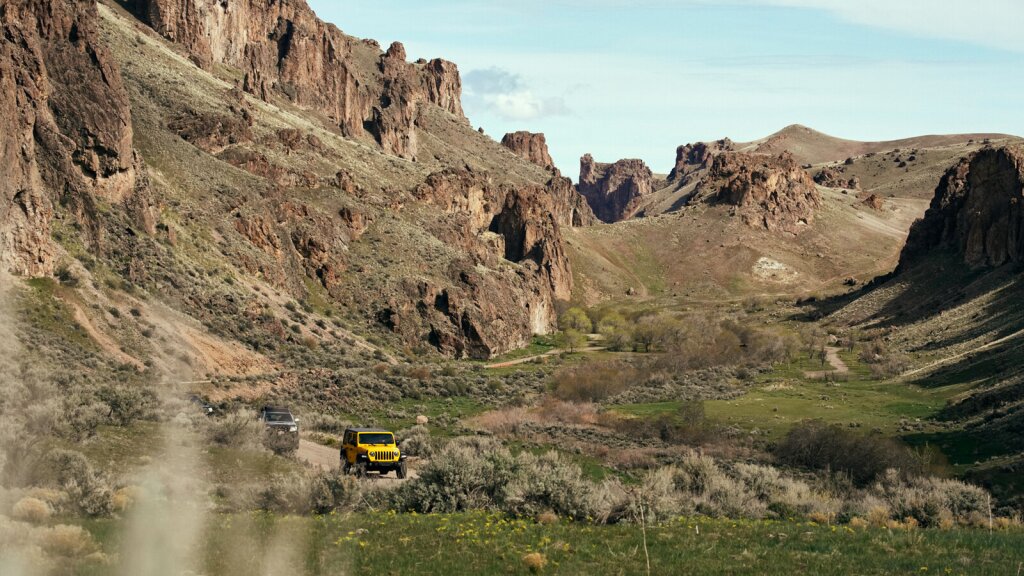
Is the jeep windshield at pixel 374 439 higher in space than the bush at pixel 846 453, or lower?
higher

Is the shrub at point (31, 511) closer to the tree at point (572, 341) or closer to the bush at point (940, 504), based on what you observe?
the bush at point (940, 504)

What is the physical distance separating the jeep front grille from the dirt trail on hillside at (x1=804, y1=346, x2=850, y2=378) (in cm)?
6110

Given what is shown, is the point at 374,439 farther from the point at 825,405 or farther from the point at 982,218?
the point at 982,218

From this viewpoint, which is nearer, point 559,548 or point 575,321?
point 559,548

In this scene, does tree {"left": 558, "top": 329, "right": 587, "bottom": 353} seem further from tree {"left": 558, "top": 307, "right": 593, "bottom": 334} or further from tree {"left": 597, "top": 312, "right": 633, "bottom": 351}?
tree {"left": 558, "top": 307, "right": 593, "bottom": 334}

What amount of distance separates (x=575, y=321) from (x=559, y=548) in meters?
122

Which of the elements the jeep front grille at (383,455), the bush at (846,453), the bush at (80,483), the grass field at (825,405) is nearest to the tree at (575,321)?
the grass field at (825,405)

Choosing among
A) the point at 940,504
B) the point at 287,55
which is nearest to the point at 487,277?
the point at 287,55

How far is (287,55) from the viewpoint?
177 metres

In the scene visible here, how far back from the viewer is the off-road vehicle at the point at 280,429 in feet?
115

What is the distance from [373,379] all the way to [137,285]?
1662 cm

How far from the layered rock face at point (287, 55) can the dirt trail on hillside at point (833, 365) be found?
302 feet

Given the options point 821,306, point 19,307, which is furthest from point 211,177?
point 821,306

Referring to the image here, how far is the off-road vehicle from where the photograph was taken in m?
35.1
